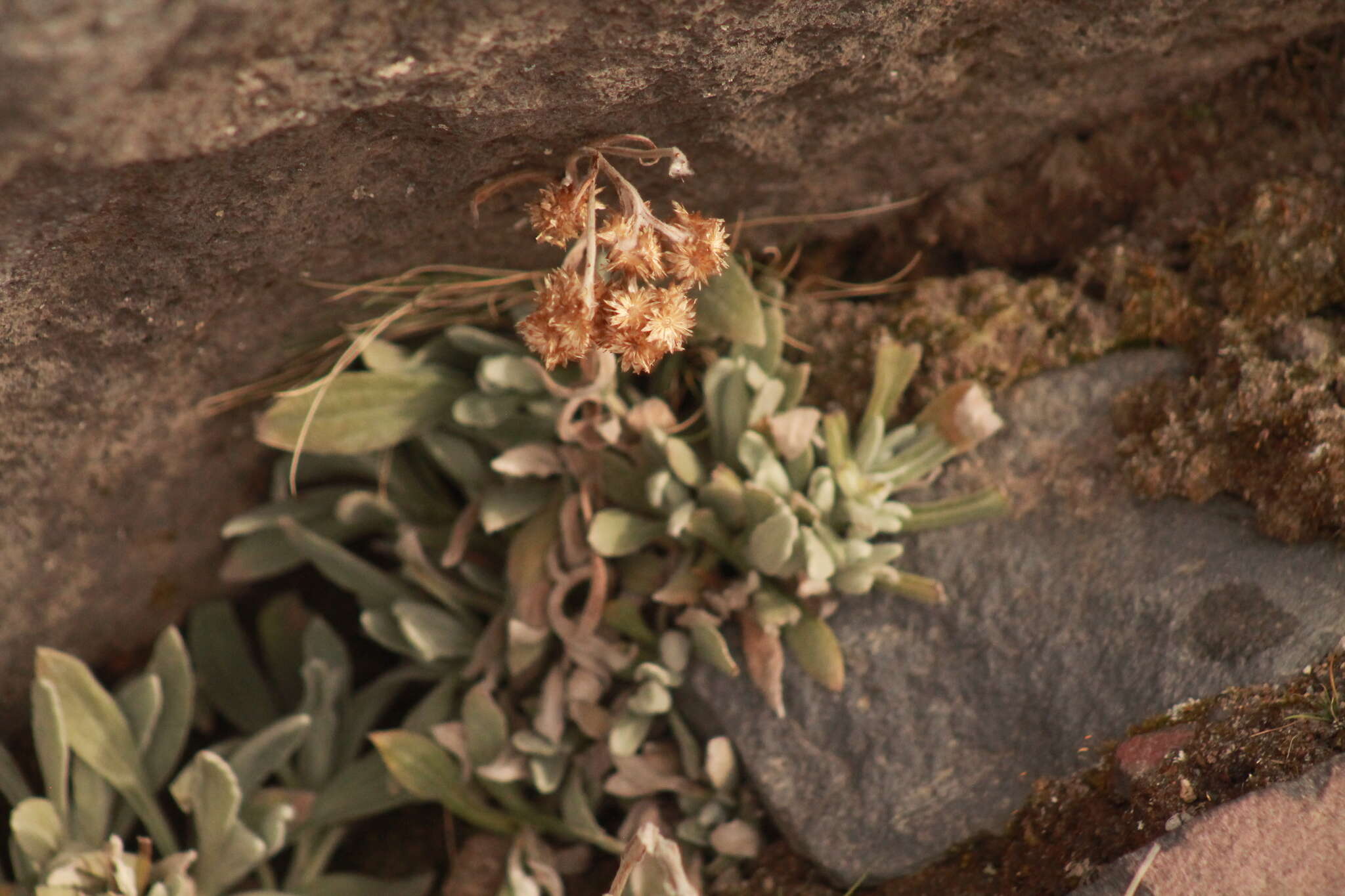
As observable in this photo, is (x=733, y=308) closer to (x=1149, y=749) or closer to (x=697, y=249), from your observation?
(x=697, y=249)

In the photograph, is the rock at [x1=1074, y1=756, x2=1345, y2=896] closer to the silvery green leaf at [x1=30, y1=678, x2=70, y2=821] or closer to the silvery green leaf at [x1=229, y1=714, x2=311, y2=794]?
the silvery green leaf at [x1=229, y1=714, x2=311, y2=794]

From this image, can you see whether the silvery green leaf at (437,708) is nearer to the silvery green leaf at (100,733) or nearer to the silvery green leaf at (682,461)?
the silvery green leaf at (100,733)

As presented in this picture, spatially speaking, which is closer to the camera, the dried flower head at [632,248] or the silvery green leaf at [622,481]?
the dried flower head at [632,248]

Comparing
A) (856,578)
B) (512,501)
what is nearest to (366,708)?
(512,501)

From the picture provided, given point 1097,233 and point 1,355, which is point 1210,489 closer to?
point 1097,233

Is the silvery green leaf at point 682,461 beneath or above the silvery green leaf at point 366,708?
above

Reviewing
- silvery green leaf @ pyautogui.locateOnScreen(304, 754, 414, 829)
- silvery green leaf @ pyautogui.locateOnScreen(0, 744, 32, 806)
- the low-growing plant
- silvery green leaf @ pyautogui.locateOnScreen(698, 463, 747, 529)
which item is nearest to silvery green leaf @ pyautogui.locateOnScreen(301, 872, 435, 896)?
the low-growing plant

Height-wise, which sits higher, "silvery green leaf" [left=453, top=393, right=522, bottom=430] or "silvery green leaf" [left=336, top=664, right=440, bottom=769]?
"silvery green leaf" [left=453, top=393, right=522, bottom=430]

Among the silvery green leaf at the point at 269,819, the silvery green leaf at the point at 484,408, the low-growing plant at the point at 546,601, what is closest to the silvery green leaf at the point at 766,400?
the low-growing plant at the point at 546,601
